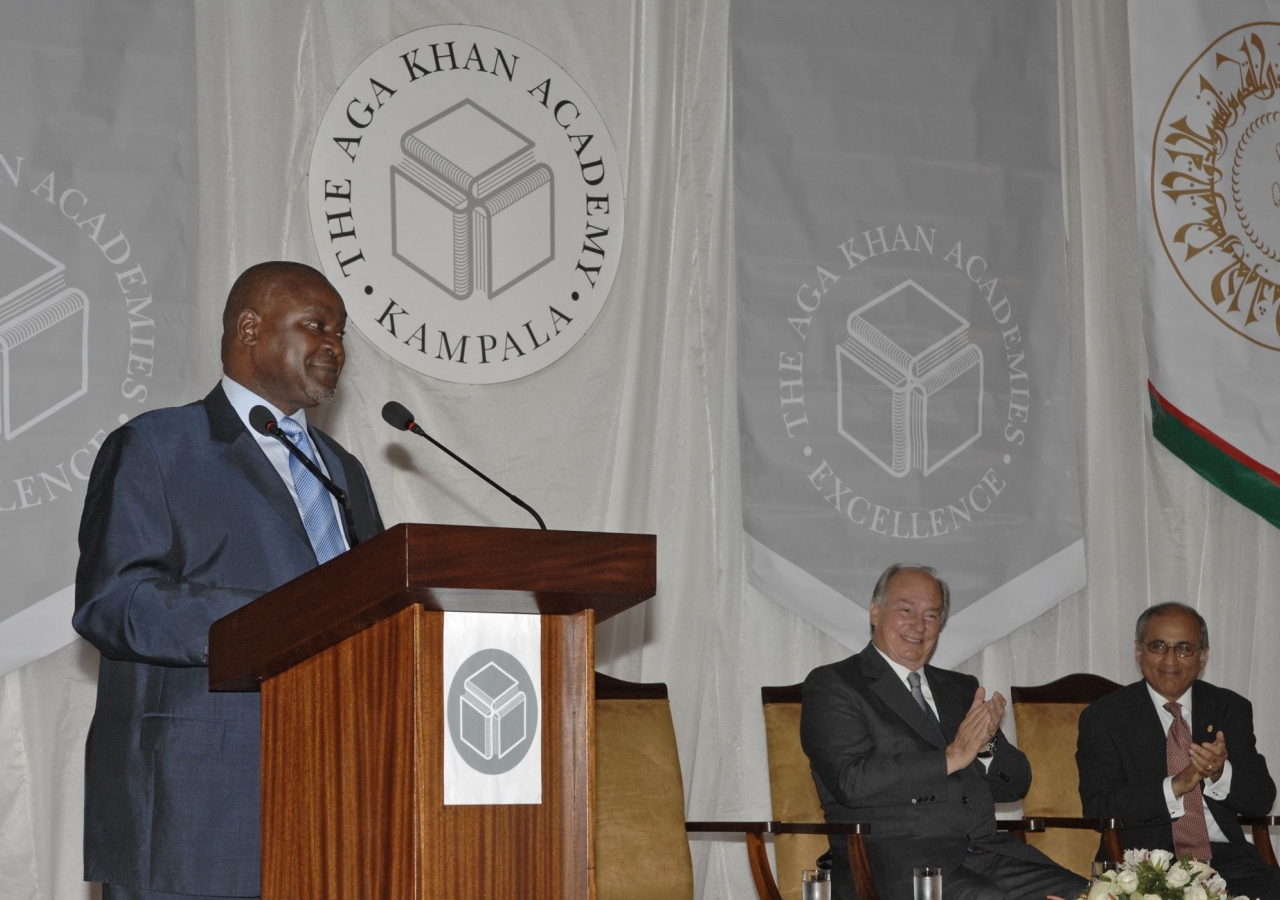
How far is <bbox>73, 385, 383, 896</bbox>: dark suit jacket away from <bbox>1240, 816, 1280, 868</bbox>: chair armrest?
10.8ft

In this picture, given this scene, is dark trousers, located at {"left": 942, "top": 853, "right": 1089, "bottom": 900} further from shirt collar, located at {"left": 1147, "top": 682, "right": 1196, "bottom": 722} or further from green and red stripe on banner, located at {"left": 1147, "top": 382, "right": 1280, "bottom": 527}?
green and red stripe on banner, located at {"left": 1147, "top": 382, "right": 1280, "bottom": 527}

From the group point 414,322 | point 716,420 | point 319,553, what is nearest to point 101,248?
point 414,322

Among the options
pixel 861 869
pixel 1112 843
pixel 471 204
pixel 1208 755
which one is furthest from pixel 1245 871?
pixel 471 204

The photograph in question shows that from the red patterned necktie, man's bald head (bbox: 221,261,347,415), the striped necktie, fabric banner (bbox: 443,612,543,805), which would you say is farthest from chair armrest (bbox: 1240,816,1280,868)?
fabric banner (bbox: 443,612,543,805)

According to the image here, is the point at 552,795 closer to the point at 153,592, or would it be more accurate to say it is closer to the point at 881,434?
the point at 153,592

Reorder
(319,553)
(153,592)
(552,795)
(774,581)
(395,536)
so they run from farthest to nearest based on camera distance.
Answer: (774,581) → (319,553) → (153,592) → (552,795) → (395,536)

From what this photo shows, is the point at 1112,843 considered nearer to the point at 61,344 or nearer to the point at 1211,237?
the point at 1211,237

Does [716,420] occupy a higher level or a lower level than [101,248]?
lower

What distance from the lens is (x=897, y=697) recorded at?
4133 millimetres

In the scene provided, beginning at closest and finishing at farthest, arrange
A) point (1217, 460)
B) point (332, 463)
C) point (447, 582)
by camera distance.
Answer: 1. point (447, 582)
2. point (332, 463)
3. point (1217, 460)

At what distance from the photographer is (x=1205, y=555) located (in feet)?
18.1

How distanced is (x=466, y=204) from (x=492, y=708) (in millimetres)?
A: 3248

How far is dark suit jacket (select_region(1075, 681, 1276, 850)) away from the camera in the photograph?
Answer: 14.2 feet

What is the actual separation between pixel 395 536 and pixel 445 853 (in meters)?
0.33
